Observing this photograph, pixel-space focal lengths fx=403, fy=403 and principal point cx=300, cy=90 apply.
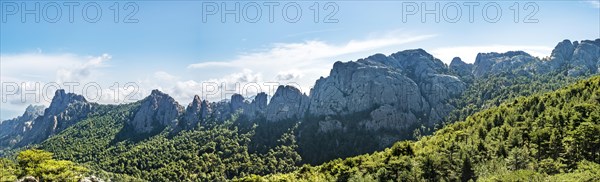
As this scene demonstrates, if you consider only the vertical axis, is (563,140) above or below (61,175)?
above

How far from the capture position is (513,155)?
80875mm

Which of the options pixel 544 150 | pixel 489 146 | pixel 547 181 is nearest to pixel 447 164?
pixel 489 146

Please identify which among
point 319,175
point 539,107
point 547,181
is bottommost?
point 319,175

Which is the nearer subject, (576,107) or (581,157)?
(581,157)

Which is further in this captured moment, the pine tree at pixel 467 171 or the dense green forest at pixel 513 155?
the pine tree at pixel 467 171

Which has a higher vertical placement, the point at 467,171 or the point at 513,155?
the point at 513,155

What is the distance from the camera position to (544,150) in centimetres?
8831

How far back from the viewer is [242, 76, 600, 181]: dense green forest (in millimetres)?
75812

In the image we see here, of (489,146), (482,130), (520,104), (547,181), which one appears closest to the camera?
(547,181)

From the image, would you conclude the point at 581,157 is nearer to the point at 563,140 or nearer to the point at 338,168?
the point at 563,140

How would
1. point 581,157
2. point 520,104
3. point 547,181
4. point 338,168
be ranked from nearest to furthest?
point 547,181
point 581,157
point 338,168
point 520,104

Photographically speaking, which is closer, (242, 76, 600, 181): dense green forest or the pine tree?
(242, 76, 600, 181): dense green forest

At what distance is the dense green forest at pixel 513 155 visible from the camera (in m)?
75.8

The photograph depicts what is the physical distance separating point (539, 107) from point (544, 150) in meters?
36.9
